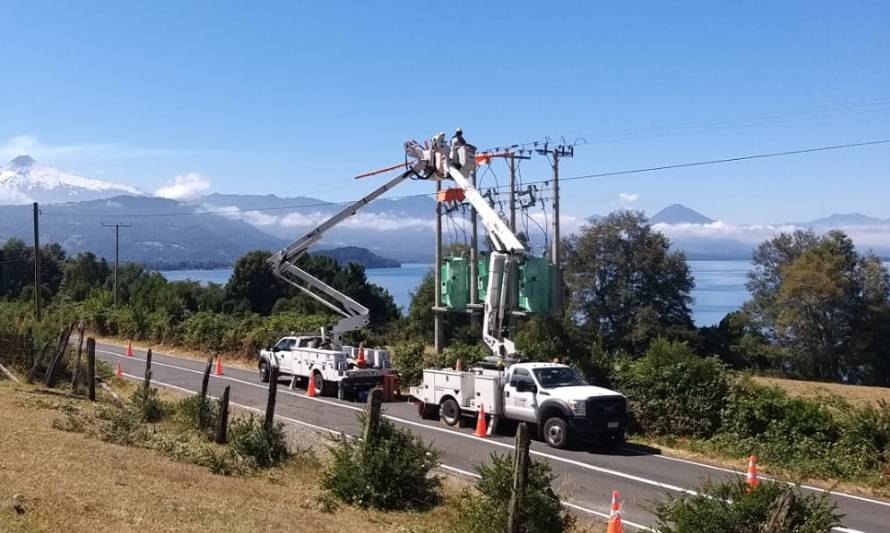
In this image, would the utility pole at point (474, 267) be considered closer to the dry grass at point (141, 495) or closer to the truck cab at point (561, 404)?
the truck cab at point (561, 404)

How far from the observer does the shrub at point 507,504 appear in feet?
30.2

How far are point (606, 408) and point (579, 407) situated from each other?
0.65m

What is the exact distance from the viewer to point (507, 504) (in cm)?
936

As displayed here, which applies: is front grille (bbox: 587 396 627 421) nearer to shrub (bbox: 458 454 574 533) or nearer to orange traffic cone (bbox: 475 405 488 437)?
orange traffic cone (bbox: 475 405 488 437)

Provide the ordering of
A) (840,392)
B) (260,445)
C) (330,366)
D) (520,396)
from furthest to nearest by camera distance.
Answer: (840,392)
(330,366)
(520,396)
(260,445)

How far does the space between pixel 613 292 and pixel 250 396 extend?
33030 millimetres

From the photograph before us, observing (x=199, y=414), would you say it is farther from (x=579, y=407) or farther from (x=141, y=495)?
(x=579, y=407)

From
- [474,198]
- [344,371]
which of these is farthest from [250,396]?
[474,198]

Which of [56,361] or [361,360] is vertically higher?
[56,361]

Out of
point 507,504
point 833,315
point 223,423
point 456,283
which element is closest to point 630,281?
point 833,315

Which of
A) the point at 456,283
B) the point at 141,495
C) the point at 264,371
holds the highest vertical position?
the point at 456,283

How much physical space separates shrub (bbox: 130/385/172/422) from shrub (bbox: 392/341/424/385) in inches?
402

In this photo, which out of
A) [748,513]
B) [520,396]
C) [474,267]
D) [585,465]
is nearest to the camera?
[748,513]

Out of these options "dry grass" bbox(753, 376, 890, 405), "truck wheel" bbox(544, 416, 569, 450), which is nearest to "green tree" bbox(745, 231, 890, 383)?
"dry grass" bbox(753, 376, 890, 405)
